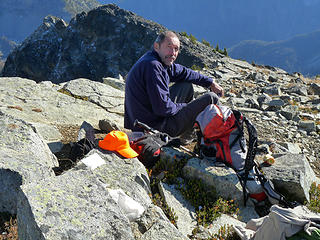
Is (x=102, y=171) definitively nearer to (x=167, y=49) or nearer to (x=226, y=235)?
(x=226, y=235)

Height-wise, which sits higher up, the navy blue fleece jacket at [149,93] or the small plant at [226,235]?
the navy blue fleece jacket at [149,93]

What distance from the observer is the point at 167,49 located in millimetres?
5258

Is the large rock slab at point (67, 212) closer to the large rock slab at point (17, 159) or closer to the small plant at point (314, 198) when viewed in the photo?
the large rock slab at point (17, 159)

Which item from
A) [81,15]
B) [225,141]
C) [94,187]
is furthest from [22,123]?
[81,15]

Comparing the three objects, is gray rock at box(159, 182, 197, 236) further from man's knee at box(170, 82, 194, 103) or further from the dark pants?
man's knee at box(170, 82, 194, 103)

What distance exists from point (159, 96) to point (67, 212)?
3057mm

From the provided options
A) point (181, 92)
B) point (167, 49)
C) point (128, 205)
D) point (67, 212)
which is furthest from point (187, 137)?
point (67, 212)

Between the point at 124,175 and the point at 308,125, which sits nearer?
the point at 124,175

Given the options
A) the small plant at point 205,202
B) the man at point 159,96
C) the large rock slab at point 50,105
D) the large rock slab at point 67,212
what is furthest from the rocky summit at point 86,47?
the large rock slab at point 67,212

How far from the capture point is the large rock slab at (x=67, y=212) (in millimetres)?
2232

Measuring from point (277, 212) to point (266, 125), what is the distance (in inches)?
264

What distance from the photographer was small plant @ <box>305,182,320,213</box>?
174 inches

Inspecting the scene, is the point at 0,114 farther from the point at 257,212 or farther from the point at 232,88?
the point at 232,88

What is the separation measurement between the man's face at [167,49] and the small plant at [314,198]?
3.65 m
